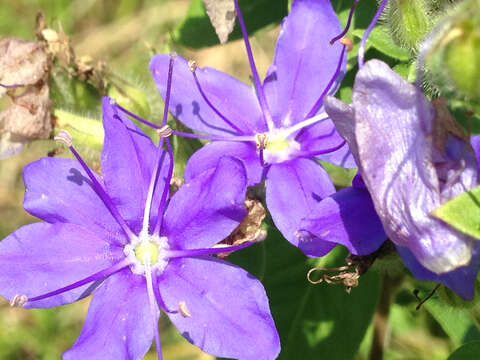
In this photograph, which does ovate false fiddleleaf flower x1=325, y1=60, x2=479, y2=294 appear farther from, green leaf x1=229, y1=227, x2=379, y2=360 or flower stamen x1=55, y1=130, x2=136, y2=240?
green leaf x1=229, y1=227, x2=379, y2=360

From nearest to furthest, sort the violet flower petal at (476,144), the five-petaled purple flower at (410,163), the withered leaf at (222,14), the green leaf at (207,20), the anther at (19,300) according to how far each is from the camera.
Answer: the five-petaled purple flower at (410,163) → the violet flower petal at (476,144) → the anther at (19,300) → the withered leaf at (222,14) → the green leaf at (207,20)

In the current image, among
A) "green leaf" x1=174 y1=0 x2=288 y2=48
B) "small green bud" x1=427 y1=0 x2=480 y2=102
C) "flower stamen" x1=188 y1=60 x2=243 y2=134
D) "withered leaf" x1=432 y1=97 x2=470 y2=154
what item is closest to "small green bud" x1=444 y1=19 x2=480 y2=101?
"small green bud" x1=427 y1=0 x2=480 y2=102

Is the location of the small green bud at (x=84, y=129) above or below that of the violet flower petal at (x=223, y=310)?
above

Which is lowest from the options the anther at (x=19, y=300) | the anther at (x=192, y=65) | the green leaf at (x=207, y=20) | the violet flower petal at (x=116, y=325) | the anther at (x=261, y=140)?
the violet flower petal at (x=116, y=325)

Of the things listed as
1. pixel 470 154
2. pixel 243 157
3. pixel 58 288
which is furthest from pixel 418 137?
pixel 58 288

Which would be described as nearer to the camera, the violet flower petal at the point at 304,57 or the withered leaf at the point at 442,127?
the withered leaf at the point at 442,127

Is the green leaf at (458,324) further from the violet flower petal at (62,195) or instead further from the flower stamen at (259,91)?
the violet flower petal at (62,195)

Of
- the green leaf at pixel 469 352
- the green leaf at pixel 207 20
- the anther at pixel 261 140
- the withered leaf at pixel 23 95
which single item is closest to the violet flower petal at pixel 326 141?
the anther at pixel 261 140

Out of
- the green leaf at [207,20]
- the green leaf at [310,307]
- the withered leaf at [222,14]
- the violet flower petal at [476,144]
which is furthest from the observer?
the green leaf at [207,20]
